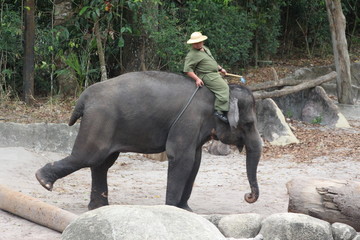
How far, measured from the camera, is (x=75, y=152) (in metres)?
8.71

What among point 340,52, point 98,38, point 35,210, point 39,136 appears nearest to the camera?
point 35,210

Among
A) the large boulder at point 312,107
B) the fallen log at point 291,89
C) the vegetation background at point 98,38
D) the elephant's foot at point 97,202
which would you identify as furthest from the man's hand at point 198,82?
the large boulder at point 312,107

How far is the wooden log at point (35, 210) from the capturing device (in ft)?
25.2

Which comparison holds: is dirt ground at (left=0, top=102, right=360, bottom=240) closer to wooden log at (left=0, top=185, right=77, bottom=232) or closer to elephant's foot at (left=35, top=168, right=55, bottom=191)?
wooden log at (left=0, top=185, right=77, bottom=232)

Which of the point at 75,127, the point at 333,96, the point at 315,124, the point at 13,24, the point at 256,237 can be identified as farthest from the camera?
the point at 333,96

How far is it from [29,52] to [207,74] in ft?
21.5

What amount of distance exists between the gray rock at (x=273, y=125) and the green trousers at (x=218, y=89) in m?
5.59

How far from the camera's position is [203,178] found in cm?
1188

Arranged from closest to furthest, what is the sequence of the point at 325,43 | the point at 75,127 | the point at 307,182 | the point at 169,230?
the point at 169,230
the point at 307,182
the point at 75,127
the point at 325,43

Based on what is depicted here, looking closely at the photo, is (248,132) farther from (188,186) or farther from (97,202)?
(97,202)

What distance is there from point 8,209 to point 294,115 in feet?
32.2

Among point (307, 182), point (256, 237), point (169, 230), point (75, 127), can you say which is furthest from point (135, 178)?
point (169, 230)

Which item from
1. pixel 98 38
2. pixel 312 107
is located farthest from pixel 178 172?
pixel 312 107

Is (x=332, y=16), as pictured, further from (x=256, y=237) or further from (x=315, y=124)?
(x=256, y=237)
